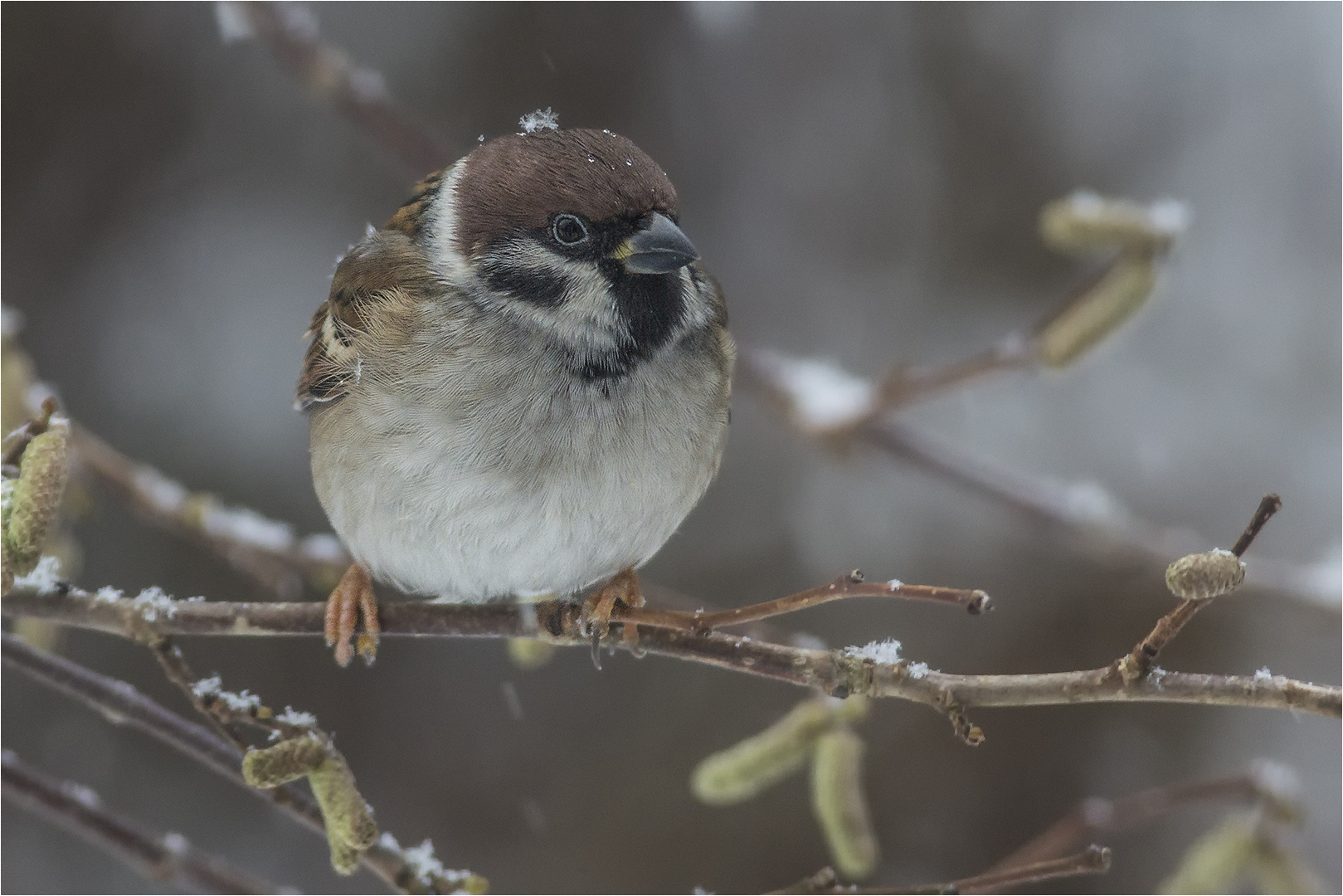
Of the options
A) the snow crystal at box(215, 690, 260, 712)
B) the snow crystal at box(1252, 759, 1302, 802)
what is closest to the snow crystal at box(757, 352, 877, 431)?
the snow crystal at box(1252, 759, 1302, 802)

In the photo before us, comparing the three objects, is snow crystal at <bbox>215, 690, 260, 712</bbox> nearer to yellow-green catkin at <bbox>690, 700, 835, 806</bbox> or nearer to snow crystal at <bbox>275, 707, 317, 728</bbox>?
snow crystal at <bbox>275, 707, 317, 728</bbox>

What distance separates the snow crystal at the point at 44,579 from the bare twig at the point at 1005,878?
53.1 inches

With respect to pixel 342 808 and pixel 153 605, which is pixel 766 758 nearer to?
pixel 342 808

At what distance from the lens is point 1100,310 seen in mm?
2730

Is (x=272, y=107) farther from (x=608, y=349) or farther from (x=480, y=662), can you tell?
(x=608, y=349)

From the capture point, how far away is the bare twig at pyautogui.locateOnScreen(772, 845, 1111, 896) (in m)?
1.66

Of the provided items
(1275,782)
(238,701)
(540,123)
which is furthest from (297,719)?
(1275,782)

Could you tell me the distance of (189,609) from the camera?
211 cm

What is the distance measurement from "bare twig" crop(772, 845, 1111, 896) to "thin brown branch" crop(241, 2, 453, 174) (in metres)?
2.16

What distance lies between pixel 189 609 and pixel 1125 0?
16.5 ft

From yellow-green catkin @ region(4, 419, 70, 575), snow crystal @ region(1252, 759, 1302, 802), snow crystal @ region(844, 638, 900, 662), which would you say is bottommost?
snow crystal @ region(1252, 759, 1302, 802)

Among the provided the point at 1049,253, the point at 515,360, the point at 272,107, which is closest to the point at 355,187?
the point at 272,107

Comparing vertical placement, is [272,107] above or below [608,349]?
above

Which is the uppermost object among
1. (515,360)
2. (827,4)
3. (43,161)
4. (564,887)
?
(827,4)
